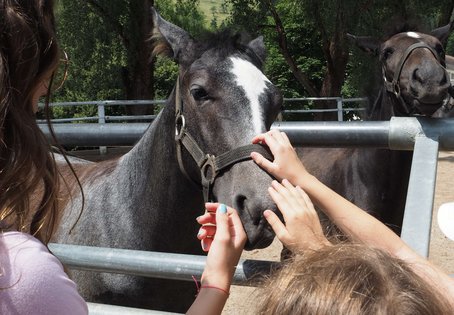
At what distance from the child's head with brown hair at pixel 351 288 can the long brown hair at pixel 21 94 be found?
0.54m

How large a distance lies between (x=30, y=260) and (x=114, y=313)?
30.1 inches

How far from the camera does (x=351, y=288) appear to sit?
3.07 ft

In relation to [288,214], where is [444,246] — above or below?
below

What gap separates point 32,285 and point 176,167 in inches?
64.7

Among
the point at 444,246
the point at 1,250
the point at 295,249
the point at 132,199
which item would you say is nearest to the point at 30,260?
the point at 1,250

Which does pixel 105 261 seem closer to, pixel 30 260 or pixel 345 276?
pixel 30 260

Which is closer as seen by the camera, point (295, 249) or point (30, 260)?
point (30, 260)

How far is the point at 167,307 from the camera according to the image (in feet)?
8.48

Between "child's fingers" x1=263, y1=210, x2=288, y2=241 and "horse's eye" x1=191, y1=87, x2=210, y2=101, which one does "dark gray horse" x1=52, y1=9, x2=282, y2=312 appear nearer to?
"horse's eye" x1=191, y1=87, x2=210, y2=101

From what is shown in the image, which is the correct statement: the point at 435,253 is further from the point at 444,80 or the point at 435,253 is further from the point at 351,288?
the point at 351,288

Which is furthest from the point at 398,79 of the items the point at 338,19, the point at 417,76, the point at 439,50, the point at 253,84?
the point at 338,19

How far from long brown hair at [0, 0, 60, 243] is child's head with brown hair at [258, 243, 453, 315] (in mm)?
539

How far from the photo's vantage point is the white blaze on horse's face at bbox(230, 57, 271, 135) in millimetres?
2230

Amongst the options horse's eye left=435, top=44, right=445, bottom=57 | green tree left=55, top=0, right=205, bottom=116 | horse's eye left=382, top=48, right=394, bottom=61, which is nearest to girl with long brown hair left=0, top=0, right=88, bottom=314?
horse's eye left=382, top=48, right=394, bottom=61
